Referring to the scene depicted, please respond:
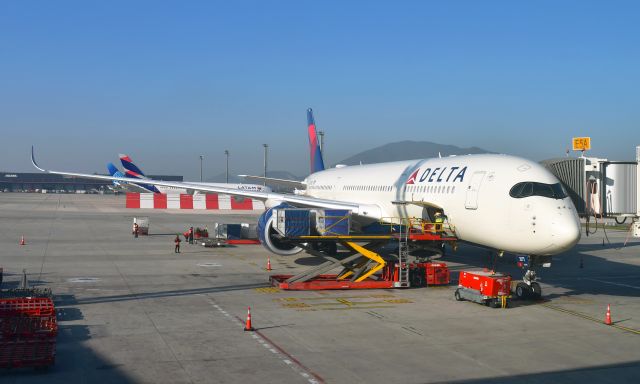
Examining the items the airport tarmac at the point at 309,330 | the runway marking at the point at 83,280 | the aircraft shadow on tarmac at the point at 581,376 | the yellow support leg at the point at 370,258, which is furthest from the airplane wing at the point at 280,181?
the aircraft shadow on tarmac at the point at 581,376

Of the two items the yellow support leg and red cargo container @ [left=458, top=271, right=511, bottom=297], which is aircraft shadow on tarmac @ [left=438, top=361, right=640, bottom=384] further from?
the yellow support leg

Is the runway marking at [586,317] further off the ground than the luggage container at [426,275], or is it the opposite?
the luggage container at [426,275]

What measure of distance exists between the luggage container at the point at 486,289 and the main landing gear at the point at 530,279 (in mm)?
827

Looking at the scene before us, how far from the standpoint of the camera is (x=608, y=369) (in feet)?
43.9

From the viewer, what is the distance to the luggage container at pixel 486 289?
20.3 meters

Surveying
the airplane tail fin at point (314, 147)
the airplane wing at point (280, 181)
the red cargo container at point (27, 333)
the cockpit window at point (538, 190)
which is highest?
the airplane tail fin at point (314, 147)

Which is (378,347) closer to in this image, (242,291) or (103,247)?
(242,291)

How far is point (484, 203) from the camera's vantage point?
2216 cm

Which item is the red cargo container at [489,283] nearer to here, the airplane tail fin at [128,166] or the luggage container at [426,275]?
the luggage container at [426,275]

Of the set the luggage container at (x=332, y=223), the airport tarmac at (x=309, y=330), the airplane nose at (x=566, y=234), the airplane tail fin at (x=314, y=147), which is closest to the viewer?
the airport tarmac at (x=309, y=330)

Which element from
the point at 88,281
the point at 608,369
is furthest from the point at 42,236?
the point at 608,369

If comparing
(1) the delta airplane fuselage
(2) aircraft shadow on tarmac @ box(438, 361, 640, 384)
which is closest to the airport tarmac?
(2) aircraft shadow on tarmac @ box(438, 361, 640, 384)

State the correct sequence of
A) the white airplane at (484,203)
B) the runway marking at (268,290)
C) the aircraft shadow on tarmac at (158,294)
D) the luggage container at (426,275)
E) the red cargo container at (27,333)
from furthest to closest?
the luggage container at (426,275) → the runway marking at (268,290) → the aircraft shadow on tarmac at (158,294) → the white airplane at (484,203) → the red cargo container at (27,333)

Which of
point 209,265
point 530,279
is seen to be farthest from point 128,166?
point 530,279
